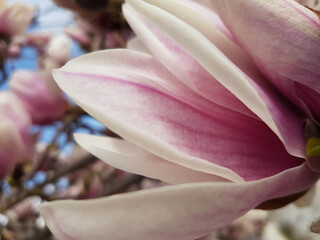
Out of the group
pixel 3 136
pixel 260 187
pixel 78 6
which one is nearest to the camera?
pixel 260 187

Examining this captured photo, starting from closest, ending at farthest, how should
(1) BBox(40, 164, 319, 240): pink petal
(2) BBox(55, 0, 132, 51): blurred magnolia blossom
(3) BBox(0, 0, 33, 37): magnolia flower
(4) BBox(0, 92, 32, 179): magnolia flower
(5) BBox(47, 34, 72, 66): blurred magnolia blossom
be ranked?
(1) BBox(40, 164, 319, 240): pink petal < (4) BBox(0, 92, 32, 179): magnolia flower < (2) BBox(55, 0, 132, 51): blurred magnolia blossom < (3) BBox(0, 0, 33, 37): magnolia flower < (5) BBox(47, 34, 72, 66): blurred magnolia blossom

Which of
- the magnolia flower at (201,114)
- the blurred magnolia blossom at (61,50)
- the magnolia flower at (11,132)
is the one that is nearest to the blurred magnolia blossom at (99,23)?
the blurred magnolia blossom at (61,50)

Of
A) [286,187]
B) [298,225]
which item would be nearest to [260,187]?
[286,187]

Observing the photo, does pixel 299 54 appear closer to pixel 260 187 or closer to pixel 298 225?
pixel 260 187

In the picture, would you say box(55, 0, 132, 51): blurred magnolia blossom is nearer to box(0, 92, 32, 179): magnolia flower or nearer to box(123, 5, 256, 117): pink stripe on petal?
box(0, 92, 32, 179): magnolia flower

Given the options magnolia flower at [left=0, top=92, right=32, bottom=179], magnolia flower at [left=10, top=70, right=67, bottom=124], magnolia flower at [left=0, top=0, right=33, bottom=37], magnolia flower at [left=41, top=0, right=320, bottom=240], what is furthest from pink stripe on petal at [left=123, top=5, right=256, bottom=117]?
magnolia flower at [left=0, top=0, right=33, bottom=37]

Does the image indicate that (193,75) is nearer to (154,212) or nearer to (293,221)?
(154,212)
